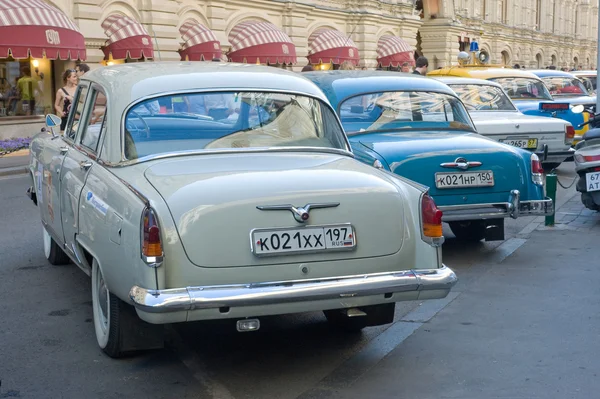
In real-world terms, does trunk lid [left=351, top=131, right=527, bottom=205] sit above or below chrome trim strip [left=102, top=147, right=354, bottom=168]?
below

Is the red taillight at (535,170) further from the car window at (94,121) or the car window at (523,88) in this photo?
the car window at (523,88)

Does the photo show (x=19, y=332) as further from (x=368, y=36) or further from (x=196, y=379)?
(x=368, y=36)

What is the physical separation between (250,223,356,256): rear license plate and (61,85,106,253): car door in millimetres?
1442

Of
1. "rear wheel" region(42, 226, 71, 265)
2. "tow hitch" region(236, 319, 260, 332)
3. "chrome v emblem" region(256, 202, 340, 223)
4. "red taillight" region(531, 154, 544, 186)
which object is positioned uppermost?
"chrome v emblem" region(256, 202, 340, 223)

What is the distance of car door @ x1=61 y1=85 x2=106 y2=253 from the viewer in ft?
18.1

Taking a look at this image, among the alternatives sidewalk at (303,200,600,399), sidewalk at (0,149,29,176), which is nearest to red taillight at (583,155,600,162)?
sidewalk at (303,200,600,399)

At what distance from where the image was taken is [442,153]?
762 centimetres

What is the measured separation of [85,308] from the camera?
247 inches

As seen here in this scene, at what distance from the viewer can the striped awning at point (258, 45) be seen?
98.5 feet

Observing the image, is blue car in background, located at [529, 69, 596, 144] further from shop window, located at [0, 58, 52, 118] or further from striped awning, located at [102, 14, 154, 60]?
shop window, located at [0, 58, 52, 118]

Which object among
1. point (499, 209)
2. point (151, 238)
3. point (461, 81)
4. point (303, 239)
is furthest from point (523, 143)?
point (151, 238)

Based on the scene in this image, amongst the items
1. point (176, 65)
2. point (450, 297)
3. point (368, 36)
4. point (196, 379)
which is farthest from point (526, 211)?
point (368, 36)

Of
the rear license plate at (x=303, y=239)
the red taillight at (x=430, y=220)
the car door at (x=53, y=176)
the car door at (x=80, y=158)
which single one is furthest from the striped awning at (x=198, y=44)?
the rear license plate at (x=303, y=239)

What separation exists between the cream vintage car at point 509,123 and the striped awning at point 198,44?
15.5 m
